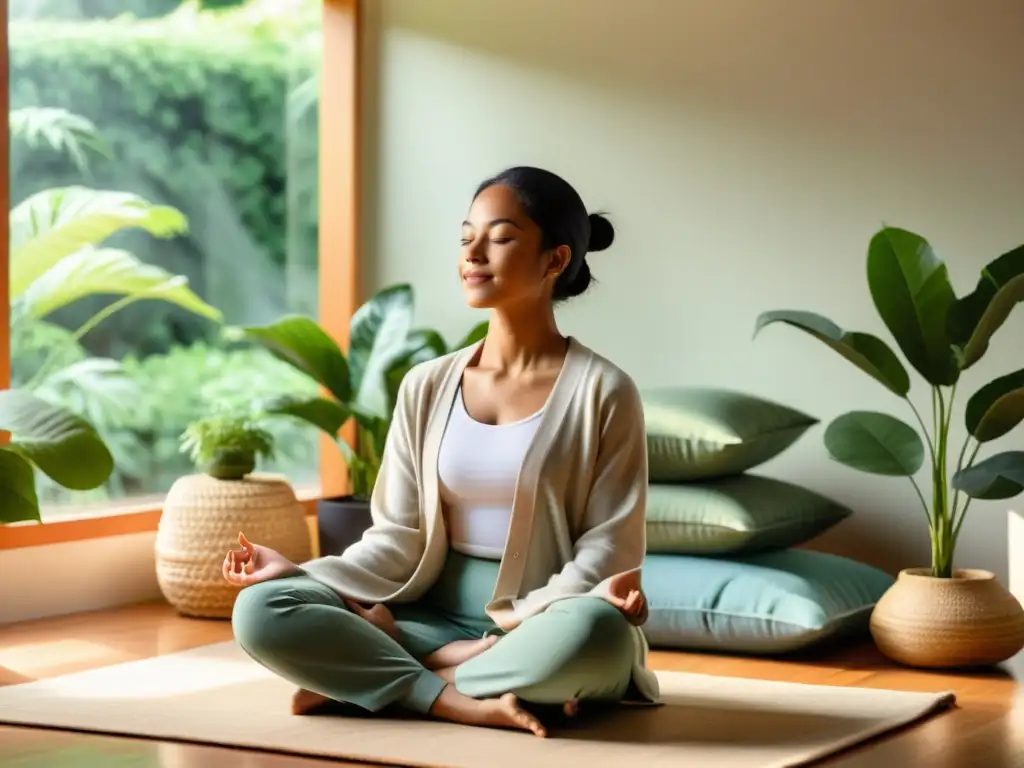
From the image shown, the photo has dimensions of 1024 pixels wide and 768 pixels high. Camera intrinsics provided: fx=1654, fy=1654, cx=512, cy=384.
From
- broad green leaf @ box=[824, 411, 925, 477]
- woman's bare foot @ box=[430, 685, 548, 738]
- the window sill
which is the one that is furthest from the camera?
the window sill

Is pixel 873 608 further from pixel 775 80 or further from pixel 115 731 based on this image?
pixel 115 731

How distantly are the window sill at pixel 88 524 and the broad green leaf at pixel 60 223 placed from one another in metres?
0.60

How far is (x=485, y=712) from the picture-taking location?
281 cm

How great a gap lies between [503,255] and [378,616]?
687 mm

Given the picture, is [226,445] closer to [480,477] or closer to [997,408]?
[480,477]

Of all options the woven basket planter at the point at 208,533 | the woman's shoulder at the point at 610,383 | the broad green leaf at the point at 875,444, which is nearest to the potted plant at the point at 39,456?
the woven basket planter at the point at 208,533

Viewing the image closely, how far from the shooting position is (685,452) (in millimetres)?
3980

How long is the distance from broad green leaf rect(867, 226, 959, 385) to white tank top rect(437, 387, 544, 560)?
0.97m

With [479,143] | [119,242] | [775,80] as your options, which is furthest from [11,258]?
[775,80]

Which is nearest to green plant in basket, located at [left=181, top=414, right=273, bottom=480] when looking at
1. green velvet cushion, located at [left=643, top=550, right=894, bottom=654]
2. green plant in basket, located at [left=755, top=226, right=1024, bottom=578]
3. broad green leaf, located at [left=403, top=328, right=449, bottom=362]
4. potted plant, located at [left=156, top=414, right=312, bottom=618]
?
potted plant, located at [left=156, top=414, right=312, bottom=618]

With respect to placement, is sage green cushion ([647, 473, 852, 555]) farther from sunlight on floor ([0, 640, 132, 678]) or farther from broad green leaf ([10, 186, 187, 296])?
broad green leaf ([10, 186, 187, 296])

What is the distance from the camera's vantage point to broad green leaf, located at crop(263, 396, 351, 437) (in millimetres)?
4273

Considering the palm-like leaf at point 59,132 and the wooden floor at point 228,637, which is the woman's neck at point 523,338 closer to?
the wooden floor at point 228,637

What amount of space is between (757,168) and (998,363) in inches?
32.5
